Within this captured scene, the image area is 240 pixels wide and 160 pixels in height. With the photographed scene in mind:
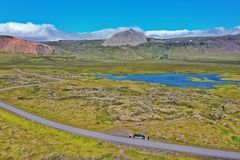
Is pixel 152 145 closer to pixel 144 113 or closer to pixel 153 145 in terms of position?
pixel 153 145

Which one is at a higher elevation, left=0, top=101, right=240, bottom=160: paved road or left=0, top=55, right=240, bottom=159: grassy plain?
left=0, top=101, right=240, bottom=160: paved road

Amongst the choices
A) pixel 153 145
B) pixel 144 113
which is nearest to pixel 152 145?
pixel 153 145

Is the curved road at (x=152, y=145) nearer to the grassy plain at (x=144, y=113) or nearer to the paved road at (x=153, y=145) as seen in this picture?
the paved road at (x=153, y=145)

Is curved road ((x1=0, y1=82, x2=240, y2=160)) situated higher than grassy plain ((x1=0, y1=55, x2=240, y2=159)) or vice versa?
curved road ((x1=0, y1=82, x2=240, y2=160))

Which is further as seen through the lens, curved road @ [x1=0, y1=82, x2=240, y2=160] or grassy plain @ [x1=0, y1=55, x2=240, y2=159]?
grassy plain @ [x1=0, y1=55, x2=240, y2=159]

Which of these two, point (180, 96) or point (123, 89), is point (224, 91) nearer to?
point (180, 96)

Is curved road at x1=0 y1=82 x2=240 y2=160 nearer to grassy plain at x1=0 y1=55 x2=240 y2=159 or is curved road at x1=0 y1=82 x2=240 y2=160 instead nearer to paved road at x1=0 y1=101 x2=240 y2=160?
paved road at x1=0 y1=101 x2=240 y2=160

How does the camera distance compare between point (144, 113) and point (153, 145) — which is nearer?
point (153, 145)

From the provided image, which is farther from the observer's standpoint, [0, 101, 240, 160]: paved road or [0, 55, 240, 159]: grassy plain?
[0, 55, 240, 159]: grassy plain

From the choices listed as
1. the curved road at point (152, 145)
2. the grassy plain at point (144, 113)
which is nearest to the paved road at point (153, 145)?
the curved road at point (152, 145)

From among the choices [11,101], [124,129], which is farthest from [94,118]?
[11,101]

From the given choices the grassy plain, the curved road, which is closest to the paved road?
the curved road
